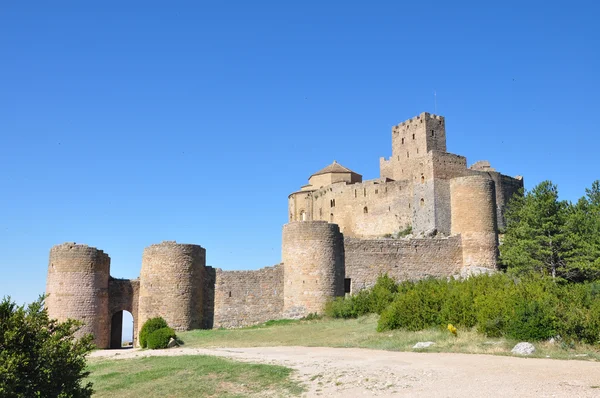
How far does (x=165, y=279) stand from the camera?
2995 centimetres

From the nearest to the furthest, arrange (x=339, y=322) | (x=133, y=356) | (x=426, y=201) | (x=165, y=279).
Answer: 1. (x=133, y=356)
2. (x=339, y=322)
3. (x=165, y=279)
4. (x=426, y=201)

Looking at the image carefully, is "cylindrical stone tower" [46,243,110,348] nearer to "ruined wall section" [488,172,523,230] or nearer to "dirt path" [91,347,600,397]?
"dirt path" [91,347,600,397]

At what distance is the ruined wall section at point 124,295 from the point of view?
31125 millimetres

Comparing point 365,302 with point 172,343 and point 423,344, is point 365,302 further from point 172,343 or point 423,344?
point 423,344

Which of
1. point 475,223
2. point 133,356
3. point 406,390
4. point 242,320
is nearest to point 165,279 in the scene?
point 242,320

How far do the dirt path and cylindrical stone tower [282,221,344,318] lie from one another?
493 inches

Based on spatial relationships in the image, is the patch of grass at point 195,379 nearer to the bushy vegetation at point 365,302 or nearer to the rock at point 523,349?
the rock at point 523,349

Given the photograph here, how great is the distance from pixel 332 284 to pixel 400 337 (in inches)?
413

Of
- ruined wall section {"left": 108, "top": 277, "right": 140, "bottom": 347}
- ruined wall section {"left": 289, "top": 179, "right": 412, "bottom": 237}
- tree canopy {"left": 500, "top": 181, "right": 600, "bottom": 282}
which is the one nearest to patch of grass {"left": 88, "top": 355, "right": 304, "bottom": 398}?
ruined wall section {"left": 108, "top": 277, "right": 140, "bottom": 347}

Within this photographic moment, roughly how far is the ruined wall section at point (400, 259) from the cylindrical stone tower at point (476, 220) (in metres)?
0.63

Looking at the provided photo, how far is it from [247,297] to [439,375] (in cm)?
1891

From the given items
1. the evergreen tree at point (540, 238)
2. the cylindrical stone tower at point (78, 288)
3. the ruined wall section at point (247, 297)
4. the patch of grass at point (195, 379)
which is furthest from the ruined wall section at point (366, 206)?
the patch of grass at point (195, 379)

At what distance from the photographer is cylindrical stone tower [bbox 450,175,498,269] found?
112 feet

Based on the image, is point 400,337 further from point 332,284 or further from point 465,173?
point 465,173
